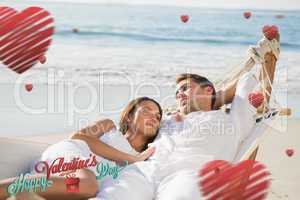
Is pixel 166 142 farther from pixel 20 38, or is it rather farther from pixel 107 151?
pixel 20 38

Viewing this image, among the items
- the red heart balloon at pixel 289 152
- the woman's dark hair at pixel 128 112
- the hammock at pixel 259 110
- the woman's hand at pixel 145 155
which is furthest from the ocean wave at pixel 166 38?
the woman's hand at pixel 145 155

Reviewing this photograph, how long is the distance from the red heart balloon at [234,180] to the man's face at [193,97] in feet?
1.00

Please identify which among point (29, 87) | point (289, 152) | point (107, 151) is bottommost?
point (289, 152)

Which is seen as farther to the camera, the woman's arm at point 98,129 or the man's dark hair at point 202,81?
the man's dark hair at point 202,81

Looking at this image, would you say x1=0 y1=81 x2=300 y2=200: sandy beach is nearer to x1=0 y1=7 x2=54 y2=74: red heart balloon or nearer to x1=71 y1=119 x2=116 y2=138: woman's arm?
x1=71 y1=119 x2=116 y2=138: woman's arm

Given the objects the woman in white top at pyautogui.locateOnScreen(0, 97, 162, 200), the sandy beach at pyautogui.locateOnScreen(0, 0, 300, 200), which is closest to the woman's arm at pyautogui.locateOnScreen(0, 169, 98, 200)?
the woman in white top at pyautogui.locateOnScreen(0, 97, 162, 200)

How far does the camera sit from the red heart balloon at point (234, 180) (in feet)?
5.49

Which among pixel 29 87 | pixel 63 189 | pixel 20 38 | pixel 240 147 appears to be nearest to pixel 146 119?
pixel 240 147

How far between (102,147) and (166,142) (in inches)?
9.4

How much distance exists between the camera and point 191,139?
1918 millimetres

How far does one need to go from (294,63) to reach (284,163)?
2.40 meters

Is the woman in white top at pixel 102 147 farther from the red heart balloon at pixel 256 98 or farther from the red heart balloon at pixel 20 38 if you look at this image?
the red heart balloon at pixel 20 38

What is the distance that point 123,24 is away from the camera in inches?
217

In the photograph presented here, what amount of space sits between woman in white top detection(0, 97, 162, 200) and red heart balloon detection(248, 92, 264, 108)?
1.15 ft
